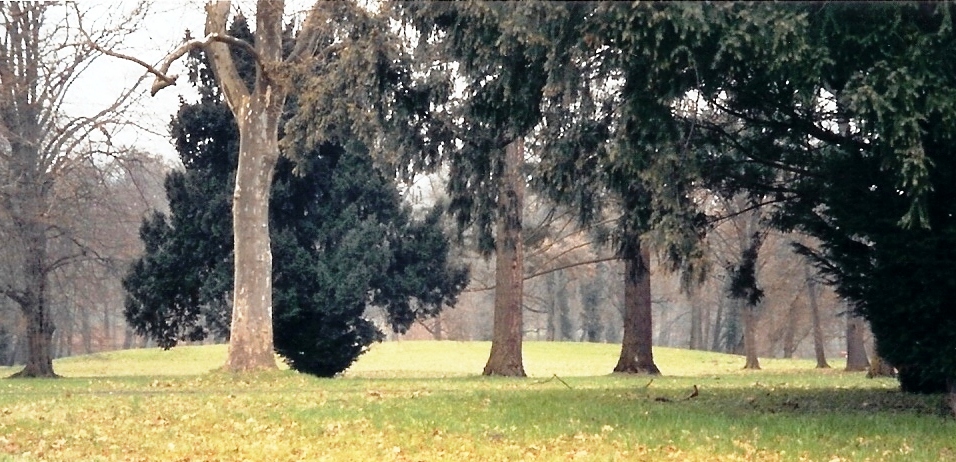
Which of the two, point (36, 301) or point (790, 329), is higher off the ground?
point (36, 301)

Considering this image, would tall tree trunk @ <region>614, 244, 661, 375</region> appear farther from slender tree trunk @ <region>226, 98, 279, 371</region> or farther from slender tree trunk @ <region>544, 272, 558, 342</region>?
slender tree trunk @ <region>544, 272, 558, 342</region>

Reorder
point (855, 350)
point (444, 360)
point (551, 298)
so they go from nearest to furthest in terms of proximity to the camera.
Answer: point (855, 350), point (444, 360), point (551, 298)

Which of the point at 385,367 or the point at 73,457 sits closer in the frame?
the point at 73,457

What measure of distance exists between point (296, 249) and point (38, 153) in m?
8.52

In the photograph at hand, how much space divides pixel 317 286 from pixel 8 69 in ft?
34.0

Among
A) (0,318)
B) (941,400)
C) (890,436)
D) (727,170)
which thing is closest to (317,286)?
(727,170)

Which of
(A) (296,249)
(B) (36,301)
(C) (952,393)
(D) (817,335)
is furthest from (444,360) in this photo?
(C) (952,393)

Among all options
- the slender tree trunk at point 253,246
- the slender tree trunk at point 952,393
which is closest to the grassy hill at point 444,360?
the slender tree trunk at point 253,246

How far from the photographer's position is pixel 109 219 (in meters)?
34.8

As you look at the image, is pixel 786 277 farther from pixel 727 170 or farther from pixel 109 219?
pixel 727 170

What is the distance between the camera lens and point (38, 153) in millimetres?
30828

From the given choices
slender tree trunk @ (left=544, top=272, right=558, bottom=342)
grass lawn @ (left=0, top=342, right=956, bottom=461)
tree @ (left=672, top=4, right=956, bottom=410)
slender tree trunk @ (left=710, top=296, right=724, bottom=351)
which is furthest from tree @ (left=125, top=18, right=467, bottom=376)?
slender tree trunk @ (left=710, top=296, right=724, bottom=351)

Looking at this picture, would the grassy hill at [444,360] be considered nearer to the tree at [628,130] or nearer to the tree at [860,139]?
the tree at [860,139]

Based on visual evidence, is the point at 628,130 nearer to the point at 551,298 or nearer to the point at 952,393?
the point at 952,393
